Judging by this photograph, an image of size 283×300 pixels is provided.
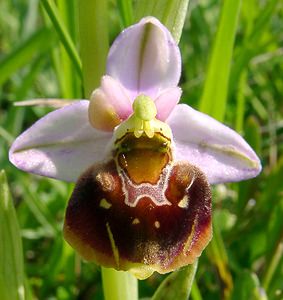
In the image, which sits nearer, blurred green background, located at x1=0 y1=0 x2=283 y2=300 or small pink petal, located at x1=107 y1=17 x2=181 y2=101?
small pink petal, located at x1=107 y1=17 x2=181 y2=101

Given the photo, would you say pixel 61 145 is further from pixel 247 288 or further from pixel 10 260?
pixel 247 288

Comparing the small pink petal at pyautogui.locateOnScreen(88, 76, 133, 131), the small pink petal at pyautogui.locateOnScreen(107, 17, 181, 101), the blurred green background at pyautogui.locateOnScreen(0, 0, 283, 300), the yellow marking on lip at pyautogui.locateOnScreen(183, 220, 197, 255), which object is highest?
the small pink petal at pyautogui.locateOnScreen(107, 17, 181, 101)

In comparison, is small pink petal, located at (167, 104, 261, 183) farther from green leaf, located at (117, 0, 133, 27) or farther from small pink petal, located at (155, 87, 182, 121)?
green leaf, located at (117, 0, 133, 27)

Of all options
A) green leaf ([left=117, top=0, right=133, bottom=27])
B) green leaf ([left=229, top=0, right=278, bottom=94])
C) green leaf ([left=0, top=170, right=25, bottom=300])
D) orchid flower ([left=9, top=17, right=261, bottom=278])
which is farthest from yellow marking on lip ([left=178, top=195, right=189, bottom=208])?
green leaf ([left=229, top=0, right=278, bottom=94])

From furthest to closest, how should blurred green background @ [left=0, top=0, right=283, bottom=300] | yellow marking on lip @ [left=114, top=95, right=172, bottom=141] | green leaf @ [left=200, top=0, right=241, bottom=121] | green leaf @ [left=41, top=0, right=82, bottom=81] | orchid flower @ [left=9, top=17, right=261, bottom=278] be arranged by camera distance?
blurred green background @ [left=0, top=0, right=283, bottom=300]
green leaf @ [left=200, top=0, right=241, bottom=121]
green leaf @ [left=41, top=0, right=82, bottom=81]
yellow marking on lip @ [left=114, top=95, right=172, bottom=141]
orchid flower @ [left=9, top=17, right=261, bottom=278]

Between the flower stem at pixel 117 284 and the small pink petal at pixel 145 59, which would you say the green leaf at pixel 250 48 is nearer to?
the small pink petal at pixel 145 59

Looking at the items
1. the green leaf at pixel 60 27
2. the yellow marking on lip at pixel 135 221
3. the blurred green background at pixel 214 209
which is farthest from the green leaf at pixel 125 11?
the yellow marking on lip at pixel 135 221

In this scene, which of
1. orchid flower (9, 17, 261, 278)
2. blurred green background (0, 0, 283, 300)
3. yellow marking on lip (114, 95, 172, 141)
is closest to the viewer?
orchid flower (9, 17, 261, 278)

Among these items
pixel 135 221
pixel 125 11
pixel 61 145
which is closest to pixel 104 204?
pixel 135 221

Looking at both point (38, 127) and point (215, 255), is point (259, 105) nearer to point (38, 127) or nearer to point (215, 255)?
point (215, 255)
